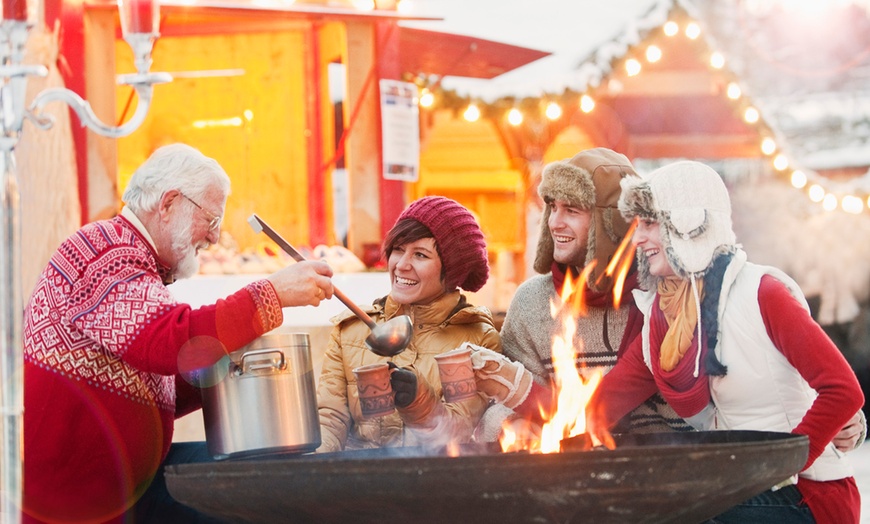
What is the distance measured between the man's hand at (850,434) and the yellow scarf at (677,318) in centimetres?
44

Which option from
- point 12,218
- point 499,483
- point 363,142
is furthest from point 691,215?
point 363,142

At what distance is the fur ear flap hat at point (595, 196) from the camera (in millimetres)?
3164

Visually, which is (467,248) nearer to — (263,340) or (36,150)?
(263,340)

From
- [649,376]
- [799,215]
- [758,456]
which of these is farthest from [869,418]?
[758,456]

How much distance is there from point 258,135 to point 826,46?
7.32 metres

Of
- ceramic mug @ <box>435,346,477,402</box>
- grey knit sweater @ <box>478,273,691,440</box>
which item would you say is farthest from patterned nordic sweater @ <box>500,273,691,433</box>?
ceramic mug @ <box>435,346,477,402</box>

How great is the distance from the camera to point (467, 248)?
3.25 meters

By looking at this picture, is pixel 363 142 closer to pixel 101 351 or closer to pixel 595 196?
pixel 595 196

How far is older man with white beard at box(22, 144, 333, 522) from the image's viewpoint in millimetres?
2449

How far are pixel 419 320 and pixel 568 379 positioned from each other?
526mm

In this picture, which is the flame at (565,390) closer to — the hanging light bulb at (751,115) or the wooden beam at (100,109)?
the wooden beam at (100,109)

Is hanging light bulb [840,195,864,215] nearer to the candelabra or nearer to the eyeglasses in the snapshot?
the eyeglasses

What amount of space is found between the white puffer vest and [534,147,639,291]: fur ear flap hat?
57cm

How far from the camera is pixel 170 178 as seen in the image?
269 centimetres
